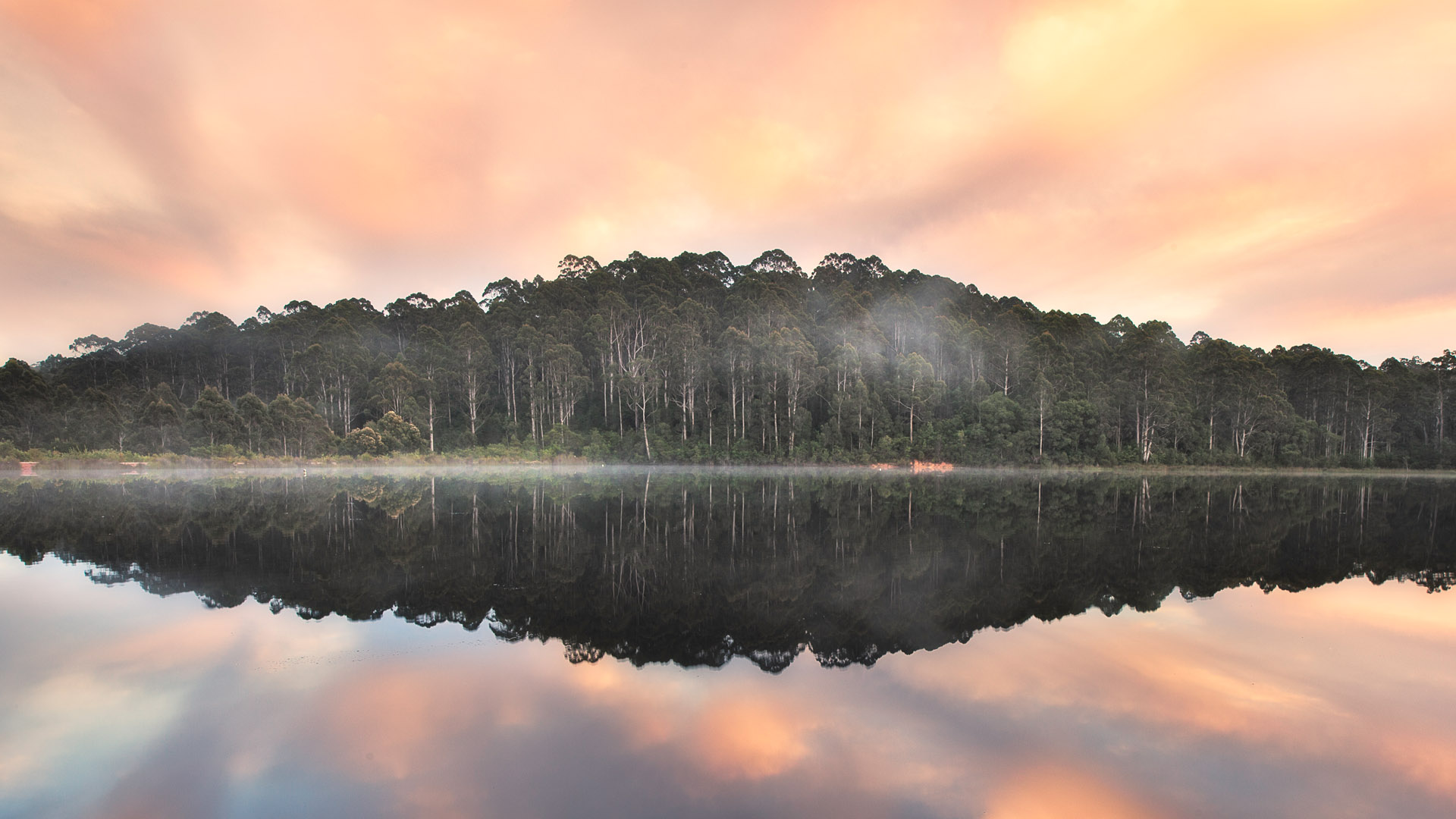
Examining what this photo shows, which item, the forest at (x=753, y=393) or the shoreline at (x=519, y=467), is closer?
the shoreline at (x=519, y=467)

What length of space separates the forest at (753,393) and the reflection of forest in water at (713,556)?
27074 millimetres

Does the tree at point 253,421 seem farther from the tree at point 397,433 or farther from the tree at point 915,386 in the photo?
the tree at point 915,386

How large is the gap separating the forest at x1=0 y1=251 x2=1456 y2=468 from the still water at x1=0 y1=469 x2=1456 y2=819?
3855 centimetres

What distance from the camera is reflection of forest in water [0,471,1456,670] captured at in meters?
7.23

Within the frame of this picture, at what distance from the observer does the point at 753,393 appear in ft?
178

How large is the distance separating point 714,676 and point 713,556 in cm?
550

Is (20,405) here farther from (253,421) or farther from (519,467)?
(519,467)

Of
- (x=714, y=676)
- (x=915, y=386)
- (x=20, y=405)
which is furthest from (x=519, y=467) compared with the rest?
(x=714, y=676)

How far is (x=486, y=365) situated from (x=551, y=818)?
61.3 m

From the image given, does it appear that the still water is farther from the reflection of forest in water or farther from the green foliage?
the green foliage

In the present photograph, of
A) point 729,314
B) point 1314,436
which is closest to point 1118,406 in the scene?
point 1314,436

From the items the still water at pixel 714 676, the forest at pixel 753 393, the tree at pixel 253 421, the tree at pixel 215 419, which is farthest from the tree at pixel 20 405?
the still water at pixel 714 676

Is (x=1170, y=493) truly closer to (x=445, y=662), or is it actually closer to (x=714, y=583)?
(x=714, y=583)

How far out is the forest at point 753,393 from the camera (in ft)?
153
